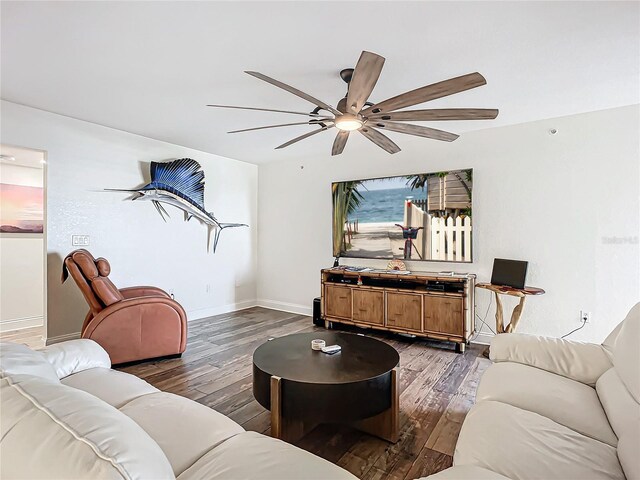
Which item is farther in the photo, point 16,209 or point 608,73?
point 16,209

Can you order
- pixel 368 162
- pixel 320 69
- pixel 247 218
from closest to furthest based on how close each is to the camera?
1. pixel 320 69
2. pixel 368 162
3. pixel 247 218

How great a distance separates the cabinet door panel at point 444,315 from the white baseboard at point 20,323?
17.7 feet

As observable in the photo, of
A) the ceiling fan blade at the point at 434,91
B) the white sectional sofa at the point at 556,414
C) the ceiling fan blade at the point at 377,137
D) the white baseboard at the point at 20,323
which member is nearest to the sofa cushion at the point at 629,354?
the white sectional sofa at the point at 556,414

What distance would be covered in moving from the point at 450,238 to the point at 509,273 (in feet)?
2.55

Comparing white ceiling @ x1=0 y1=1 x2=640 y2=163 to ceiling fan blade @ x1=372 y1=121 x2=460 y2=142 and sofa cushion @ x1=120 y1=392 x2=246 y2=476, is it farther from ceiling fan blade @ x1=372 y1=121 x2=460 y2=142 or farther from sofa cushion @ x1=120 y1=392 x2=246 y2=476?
sofa cushion @ x1=120 y1=392 x2=246 y2=476

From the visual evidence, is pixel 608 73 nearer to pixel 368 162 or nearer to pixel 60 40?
pixel 368 162

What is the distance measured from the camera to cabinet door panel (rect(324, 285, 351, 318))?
14.7 feet

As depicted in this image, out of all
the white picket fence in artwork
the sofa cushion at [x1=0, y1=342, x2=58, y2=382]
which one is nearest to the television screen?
the white picket fence in artwork

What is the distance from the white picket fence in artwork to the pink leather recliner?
317 centimetres

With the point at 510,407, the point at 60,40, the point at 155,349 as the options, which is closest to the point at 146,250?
the point at 155,349

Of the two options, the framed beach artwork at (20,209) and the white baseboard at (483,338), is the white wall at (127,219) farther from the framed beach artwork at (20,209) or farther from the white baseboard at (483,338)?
the white baseboard at (483,338)

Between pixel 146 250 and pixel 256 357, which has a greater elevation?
pixel 146 250

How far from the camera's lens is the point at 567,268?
3496 mm

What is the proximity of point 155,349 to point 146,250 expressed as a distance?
5.43ft
